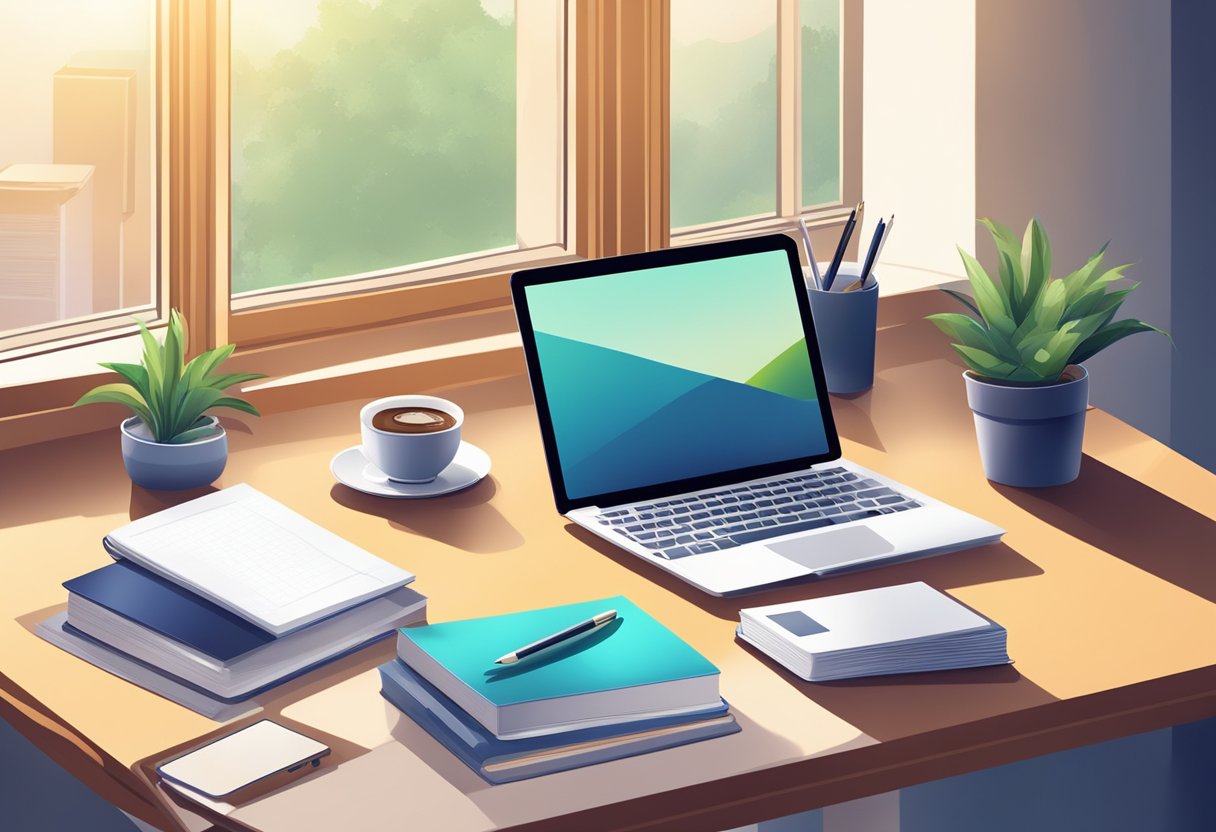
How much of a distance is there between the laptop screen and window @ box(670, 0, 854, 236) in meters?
0.63

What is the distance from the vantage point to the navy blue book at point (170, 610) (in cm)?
121

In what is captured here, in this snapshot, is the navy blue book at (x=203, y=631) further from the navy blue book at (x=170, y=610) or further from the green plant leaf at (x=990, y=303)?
the green plant leaf at (x=990, y=303)

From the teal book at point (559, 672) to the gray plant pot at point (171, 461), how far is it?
470 millimetres

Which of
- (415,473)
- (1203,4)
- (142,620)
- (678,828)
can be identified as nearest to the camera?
(678,828)

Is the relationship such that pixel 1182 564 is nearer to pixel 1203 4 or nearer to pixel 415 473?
pixel 415 473

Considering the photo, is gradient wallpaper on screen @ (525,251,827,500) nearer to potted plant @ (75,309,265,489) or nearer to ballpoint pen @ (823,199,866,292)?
ballpoint pen @ (823,199,866,292)

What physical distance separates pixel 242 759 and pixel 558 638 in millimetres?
238

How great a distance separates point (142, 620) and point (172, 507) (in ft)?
0.90

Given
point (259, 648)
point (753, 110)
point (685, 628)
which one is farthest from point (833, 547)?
point (753, 110)

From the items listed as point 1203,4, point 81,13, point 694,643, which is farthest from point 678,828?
point 1203,4

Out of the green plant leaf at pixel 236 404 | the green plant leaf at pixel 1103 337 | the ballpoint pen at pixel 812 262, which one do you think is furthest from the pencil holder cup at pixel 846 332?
the green plant leaf at pixel 236 404

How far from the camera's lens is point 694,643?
4.16 feet

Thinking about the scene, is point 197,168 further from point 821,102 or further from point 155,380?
point 821,102

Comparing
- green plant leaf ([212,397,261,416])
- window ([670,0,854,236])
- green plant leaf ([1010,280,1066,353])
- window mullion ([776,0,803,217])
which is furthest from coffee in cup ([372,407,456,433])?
window mullion ([776,0,803,217])
